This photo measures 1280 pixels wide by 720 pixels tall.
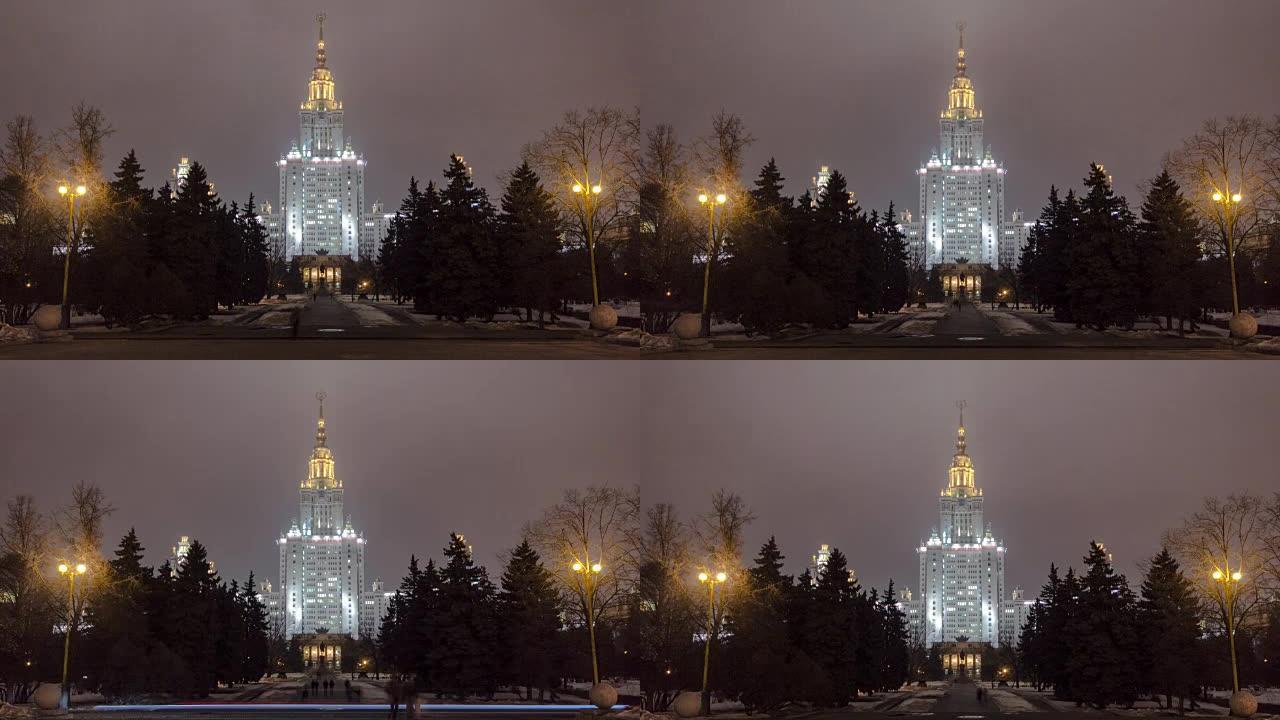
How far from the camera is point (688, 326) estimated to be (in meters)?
34.1

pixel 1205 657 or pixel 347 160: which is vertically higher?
pixel 347 160

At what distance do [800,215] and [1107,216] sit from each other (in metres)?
6.89

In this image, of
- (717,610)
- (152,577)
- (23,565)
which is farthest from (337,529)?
(717,610)

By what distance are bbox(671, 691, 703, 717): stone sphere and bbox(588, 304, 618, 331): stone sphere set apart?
7.46m

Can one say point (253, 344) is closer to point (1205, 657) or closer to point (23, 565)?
point (23, 565)

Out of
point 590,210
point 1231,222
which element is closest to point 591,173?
point 590,210

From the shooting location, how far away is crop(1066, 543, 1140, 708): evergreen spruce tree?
3450 cm

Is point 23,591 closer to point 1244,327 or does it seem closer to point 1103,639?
point 1103,639

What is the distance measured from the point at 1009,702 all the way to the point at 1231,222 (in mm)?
12168

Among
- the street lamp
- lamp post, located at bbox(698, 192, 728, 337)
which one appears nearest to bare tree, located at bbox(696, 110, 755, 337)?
lamp post, located at bbox(698, 192, 728, 337)

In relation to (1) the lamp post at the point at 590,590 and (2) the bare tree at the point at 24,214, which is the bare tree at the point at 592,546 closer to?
(1) the lamp post at the point at 590,590

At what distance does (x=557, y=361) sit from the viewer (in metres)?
33.1

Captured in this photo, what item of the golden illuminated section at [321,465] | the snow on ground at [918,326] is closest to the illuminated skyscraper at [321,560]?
the golden illuminated section at [321,465]

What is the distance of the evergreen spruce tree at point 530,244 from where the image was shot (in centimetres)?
3531
